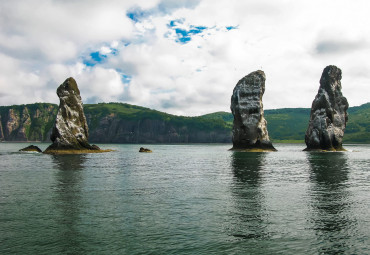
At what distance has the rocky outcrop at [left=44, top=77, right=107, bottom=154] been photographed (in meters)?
97.2

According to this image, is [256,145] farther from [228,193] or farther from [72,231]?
[72,231]

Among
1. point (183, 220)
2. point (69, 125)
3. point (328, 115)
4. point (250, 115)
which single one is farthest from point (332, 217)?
point (328, 115)

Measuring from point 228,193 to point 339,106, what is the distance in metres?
116

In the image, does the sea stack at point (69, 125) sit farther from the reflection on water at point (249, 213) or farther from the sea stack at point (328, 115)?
the sea stack at point (328, 115)

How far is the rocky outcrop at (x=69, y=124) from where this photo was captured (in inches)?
3826

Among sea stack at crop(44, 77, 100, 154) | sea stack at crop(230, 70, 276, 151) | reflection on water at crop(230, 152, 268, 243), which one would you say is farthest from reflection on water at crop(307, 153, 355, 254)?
sea stack at crop(230, 70, 276, 151)

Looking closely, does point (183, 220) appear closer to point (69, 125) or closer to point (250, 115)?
point (69, 125)

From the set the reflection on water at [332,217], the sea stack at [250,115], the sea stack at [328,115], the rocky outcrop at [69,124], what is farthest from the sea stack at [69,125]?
the sea stack at [328,115]

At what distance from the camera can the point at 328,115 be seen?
384 feet

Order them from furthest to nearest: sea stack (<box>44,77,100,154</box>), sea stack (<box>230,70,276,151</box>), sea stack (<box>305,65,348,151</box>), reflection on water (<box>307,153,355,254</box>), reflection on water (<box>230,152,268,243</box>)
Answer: sea stack (<box>230,70,276,151</box>) → sea stack (<box>305,65,348,151</box>) → sea stack (<box>44,77,100,154</box>) → reflection on water (<box>230,152,268,243</box>) → reflection on water (<box>307,153,355,254</box>)

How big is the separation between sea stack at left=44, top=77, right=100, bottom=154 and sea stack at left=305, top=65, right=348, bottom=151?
8616 centimetres

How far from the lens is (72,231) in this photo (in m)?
16.8

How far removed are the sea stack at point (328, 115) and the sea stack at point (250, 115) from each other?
61.6 ft

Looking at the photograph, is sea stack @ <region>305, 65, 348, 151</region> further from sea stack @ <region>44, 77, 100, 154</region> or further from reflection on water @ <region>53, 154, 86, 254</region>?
reflection on water @ <region>53, 154, 86, 254</region>
